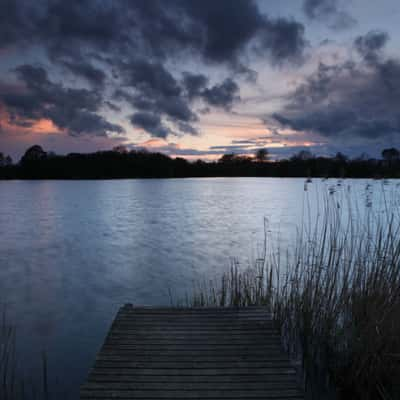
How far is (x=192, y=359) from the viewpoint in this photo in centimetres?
362

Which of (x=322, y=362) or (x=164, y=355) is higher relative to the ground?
(x=164, y=355)

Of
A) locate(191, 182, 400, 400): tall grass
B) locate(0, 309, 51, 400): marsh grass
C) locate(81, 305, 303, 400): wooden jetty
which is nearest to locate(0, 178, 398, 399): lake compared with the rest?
locate(0, 309, 51, 400): marsh grass

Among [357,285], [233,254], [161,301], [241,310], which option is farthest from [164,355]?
[233,254]

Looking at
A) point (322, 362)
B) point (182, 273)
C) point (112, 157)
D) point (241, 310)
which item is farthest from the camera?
point (112, 157)

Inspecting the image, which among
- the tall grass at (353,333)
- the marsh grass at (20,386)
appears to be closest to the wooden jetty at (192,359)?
the tall grass at (353,333)

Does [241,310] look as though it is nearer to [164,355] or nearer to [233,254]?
[164,355]

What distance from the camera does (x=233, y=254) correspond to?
12.9m

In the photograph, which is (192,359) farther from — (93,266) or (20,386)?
(93,266)

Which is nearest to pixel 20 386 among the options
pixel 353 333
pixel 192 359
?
pixel 192 359

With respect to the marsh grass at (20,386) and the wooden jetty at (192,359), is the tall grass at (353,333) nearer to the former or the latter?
the wooden jetty at (192,359)

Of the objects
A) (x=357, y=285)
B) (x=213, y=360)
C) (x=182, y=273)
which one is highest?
(x=357, y=285)

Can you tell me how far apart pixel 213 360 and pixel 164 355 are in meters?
0.54

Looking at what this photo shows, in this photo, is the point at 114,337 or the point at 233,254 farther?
the point at 233,254

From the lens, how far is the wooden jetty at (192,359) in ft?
10.1
